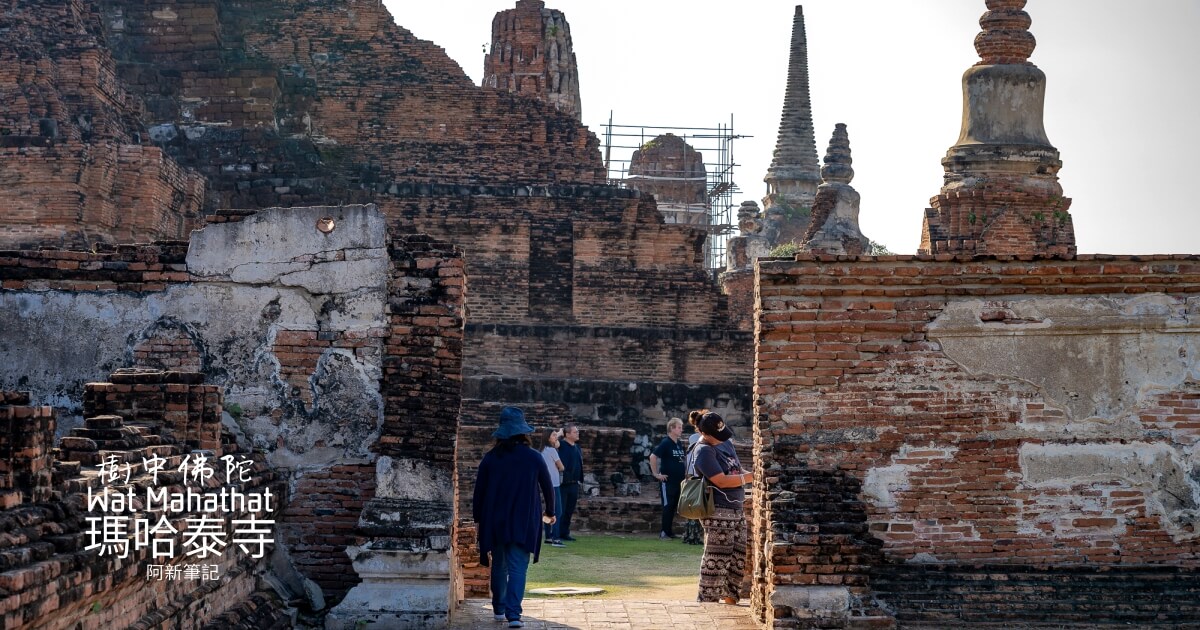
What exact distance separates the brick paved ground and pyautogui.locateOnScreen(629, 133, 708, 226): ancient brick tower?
30256 millimetres

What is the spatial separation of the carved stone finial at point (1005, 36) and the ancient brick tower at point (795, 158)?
24673 millimetres

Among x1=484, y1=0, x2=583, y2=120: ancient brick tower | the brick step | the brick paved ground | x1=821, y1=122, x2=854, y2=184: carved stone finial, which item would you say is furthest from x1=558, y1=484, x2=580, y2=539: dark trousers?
x1=484, y1=0, x2=583, y2=120: ancient brick tower

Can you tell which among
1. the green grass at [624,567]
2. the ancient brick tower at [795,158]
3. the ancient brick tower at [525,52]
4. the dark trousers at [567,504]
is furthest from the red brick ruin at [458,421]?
the ancient brick tower at [795,158]

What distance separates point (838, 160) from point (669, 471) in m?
14.0

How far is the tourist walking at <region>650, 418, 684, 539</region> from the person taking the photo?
1416 centimetres

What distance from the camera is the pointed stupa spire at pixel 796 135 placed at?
45.3 meters

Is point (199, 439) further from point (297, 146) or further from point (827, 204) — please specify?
point (827, 204)

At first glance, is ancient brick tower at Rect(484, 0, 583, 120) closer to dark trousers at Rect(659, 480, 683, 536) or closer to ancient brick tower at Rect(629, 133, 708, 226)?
ancient brick tower at Rect(629, 133, 708, 226)

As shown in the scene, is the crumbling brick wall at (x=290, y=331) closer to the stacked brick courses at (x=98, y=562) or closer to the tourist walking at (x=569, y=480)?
the stacked brick courses at (x=98, y=562)

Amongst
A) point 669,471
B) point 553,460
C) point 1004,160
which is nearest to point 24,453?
point 553,460

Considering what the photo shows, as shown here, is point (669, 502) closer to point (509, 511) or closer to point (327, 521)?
point (327, 521)

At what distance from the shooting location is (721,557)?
9516 millimetres

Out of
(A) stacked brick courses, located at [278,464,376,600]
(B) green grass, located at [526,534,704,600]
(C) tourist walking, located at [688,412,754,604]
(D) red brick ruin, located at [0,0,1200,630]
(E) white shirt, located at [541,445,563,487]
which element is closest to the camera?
(D) red brick ruin, located at [0,0,1200,630]

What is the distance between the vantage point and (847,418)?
26.2 ft
